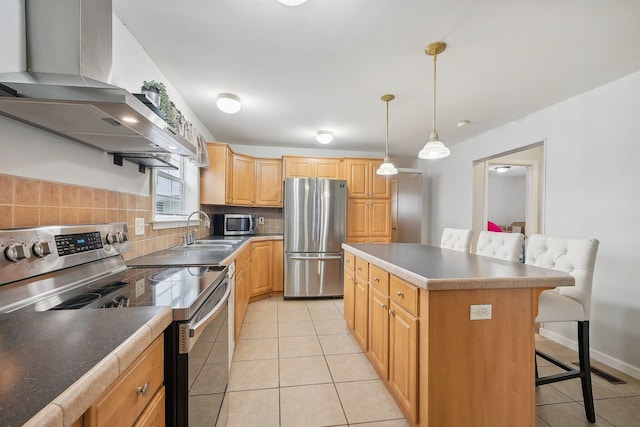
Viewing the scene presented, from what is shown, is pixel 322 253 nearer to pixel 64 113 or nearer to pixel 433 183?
pixel 433 183

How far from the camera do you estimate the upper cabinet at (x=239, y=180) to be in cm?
362

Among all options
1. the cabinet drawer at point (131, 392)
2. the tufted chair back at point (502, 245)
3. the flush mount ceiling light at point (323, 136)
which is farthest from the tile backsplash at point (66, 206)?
the tufted chair back at point (502, 245)

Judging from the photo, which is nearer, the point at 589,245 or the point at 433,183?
the point at 589,245

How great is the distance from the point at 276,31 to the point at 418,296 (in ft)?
5.96

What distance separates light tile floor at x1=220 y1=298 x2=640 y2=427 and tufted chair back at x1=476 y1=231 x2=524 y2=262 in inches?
37.0

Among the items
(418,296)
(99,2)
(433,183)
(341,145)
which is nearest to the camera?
(99,2)

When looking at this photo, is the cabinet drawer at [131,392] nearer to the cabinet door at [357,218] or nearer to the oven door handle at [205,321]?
the oven door handle at [205,321]

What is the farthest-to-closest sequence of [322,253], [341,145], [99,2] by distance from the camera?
1. [341,145]
2. [322,253]
3. [99,2]

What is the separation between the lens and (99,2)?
1139 mm

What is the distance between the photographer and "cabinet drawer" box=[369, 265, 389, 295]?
70.4 inches

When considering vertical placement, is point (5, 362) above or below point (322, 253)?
above

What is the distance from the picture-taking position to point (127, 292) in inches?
42.2

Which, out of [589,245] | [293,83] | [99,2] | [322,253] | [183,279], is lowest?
[322,253]

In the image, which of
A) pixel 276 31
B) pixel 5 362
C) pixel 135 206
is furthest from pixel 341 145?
pixel 5 362
